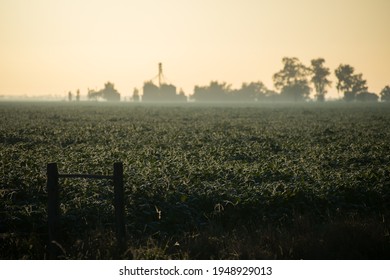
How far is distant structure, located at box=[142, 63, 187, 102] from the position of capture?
164500mm

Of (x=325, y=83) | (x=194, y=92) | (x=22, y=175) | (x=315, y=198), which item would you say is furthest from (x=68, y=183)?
(x=194, y=92)

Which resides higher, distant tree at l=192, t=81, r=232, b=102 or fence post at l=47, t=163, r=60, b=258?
distant tree at l=192, t=81, r=232, b=102

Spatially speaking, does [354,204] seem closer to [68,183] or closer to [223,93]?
[68,183]

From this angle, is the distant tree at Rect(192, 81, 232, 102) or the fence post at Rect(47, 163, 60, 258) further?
the distant tree at Rect(192, 81, 232, 102)

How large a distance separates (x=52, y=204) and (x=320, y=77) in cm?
17159

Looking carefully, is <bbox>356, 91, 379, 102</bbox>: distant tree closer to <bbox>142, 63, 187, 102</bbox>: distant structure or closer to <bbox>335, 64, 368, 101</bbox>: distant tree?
<bbox>335, 64, 368, 101</bbox>: distant tree

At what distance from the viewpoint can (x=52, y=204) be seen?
22.7 feet

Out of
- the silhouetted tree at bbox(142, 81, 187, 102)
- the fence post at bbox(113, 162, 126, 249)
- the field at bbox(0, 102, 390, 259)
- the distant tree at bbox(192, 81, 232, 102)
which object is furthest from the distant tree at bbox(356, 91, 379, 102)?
the fence post at bbox(113, 162, 126, 249)

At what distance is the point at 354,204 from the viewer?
9.55m

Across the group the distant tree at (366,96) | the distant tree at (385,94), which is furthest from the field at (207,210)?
the distant tree at (385,94)

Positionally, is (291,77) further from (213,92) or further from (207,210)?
(207,210)

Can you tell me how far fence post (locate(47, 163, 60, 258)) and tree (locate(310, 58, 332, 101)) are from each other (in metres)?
170

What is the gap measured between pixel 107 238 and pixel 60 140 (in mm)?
15866

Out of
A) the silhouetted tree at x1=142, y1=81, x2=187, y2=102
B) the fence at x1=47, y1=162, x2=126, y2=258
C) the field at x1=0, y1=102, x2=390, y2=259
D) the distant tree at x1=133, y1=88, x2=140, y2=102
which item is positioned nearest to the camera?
the fence at x1=47, y1=162, x2=126, y2=258
